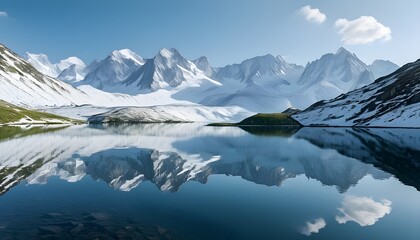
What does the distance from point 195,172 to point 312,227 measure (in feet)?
82.2

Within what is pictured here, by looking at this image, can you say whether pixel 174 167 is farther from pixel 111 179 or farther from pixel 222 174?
pixel 111 179

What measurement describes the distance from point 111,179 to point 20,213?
15.1 metres

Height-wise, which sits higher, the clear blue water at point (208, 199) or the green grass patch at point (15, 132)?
the green grass patch at point (15, 132)

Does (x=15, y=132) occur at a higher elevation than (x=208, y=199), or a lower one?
higher

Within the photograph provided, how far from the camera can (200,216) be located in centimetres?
2531

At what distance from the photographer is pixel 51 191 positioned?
3366 centimetres

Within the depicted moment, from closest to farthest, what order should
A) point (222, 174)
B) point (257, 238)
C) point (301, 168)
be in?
point (257, 238)
point (222, 174)
point (301, 168)

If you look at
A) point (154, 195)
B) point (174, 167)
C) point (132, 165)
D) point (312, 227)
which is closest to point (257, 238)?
point (312, 227)

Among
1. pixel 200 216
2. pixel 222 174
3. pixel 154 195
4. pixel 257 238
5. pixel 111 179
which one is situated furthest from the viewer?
pixel 222 174

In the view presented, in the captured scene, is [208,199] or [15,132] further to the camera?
[15,132]

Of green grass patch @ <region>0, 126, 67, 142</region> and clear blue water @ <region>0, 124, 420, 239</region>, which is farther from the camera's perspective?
green grass patch @ <region>0, 126, 67, 142</region>

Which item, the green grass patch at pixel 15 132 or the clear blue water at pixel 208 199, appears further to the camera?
the green grass patch at pixel 15 132

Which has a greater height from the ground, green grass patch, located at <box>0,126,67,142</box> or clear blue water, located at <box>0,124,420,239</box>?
green grass patch, located at <box>0,126,67,142</box>

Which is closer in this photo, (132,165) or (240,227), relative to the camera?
(240,227)
